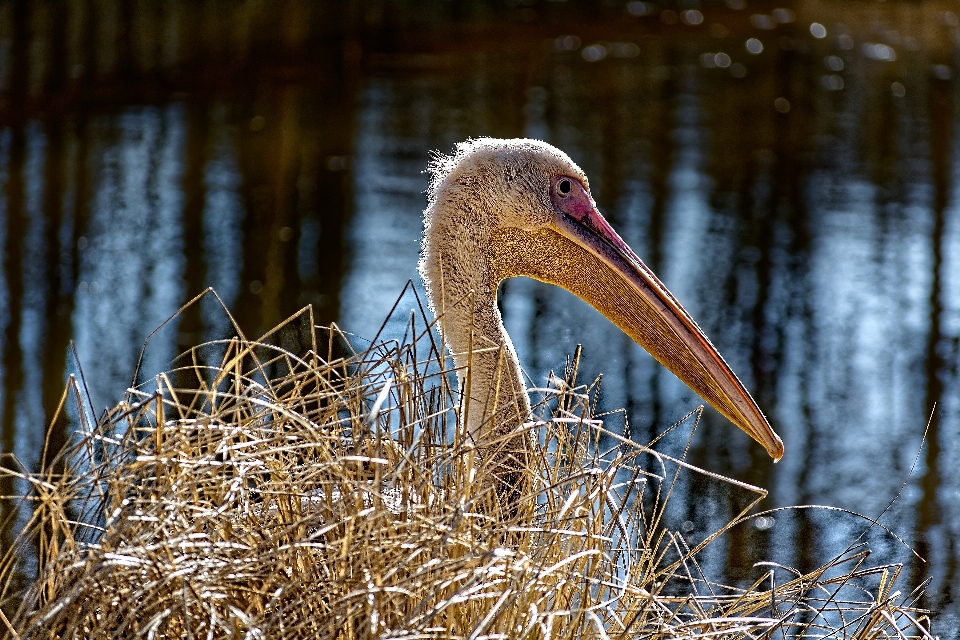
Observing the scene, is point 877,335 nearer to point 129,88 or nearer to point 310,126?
point 310,126

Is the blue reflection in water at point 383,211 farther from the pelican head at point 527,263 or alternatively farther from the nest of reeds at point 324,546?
the nest of reeds at point 324,546

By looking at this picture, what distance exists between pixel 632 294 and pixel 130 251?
2.82 m

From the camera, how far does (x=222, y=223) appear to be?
5328 mm

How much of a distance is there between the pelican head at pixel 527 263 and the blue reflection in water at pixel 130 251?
142cm

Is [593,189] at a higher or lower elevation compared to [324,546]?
higher

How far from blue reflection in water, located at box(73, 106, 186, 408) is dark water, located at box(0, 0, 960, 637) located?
2cm

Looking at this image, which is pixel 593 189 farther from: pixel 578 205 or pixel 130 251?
pixel 578 205

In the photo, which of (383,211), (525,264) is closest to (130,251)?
(383,211)

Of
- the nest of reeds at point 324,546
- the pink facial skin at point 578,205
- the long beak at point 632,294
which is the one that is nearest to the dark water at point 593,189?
the long beak at point 632,294

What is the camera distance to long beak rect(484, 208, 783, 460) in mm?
2711

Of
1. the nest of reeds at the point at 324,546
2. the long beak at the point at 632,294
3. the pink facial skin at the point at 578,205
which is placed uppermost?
the pink facial skin at the point at 578,205

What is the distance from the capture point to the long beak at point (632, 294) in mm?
2711

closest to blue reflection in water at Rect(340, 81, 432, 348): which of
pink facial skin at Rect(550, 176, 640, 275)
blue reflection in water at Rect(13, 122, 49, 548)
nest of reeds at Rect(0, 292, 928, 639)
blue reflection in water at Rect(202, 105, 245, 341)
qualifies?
blue reflection in water at Rect(202, 105, 245, 341)

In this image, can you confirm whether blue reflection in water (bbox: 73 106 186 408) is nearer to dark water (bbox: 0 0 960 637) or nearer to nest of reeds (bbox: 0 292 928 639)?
dark water (bbox: 0 0 960 637)
